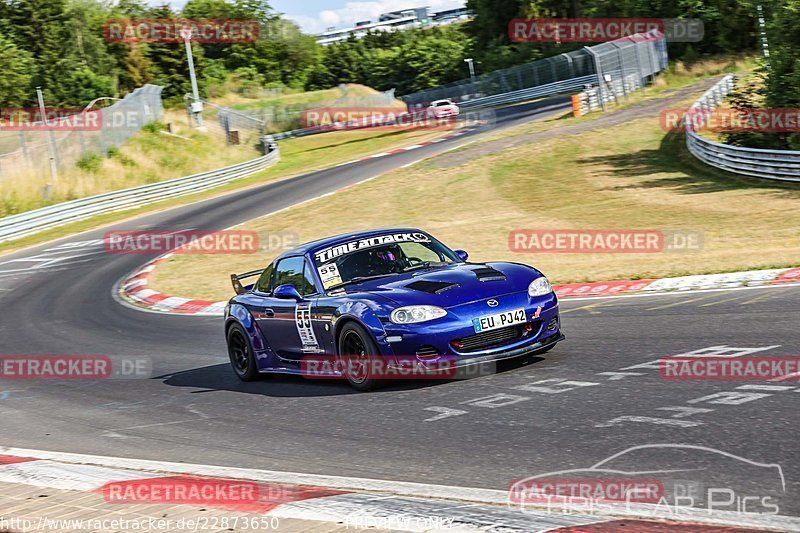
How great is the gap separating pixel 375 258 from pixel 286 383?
166 centimetres

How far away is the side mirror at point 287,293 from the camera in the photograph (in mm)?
9500

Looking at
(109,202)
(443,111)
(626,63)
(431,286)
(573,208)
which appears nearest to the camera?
(431,286)

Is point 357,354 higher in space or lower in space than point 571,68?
lower

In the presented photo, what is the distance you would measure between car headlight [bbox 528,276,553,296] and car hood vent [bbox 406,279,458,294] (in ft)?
2.16

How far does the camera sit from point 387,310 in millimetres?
8398

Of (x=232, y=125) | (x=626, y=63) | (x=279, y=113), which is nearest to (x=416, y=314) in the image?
(x=626, y=63)

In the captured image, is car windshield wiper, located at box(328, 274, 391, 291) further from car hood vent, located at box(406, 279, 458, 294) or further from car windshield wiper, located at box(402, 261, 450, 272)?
car hood vent, located at box(406, 279, 458, 294)

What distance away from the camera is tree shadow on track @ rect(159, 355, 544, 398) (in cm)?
880

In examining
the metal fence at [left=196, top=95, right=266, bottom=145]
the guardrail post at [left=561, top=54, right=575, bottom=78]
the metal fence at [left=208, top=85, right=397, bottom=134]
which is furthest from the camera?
the guardrail post at [left=561, top=54, right=575, bottom=78]

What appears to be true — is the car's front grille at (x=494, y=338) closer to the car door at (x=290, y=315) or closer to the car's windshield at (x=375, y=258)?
the car's windshield at (x=375, y=258)

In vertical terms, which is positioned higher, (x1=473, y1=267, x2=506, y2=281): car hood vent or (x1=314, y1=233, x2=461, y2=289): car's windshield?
(x1=314, y1=233, x2=461, y2=289): car's windshield

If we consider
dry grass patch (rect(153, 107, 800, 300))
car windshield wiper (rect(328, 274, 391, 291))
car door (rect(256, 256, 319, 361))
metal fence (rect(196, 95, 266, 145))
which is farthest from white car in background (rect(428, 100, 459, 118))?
car windshield wiper (rect(328, 274, 391, 291))

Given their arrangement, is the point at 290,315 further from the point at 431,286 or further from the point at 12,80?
the point at 12,80

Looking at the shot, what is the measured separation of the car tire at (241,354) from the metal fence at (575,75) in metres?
33.8
